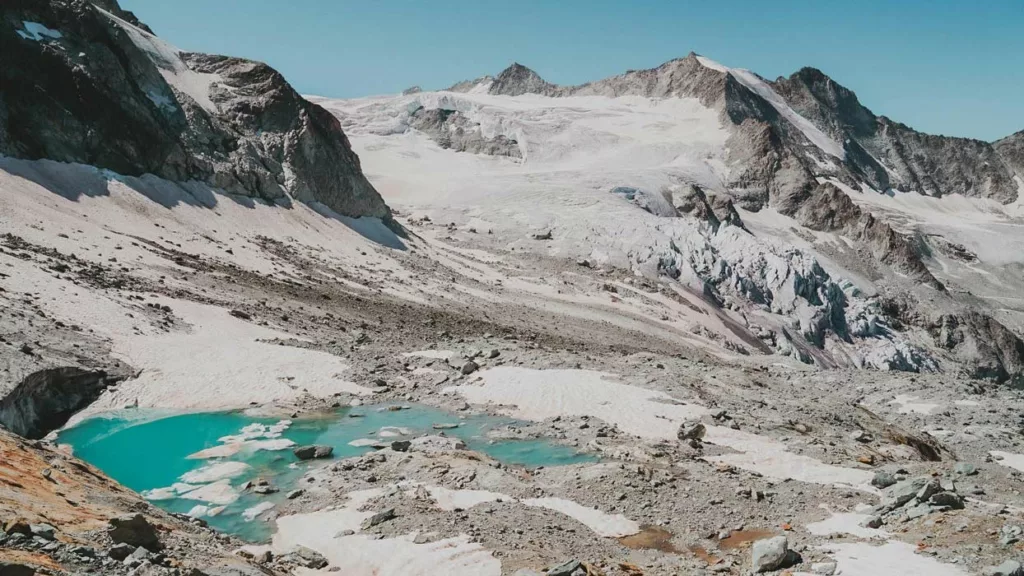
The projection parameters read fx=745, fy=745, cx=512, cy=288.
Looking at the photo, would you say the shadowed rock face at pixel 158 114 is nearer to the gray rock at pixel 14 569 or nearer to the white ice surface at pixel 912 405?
the gray rock at pixel 14 569

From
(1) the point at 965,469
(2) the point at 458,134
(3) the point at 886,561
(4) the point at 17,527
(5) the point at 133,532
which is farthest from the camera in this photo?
Result: (2) the point at 458,134

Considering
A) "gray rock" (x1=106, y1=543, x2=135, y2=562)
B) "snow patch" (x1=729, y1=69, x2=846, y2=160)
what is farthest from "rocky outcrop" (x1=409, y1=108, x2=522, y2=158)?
"gray rock" (x1=106, y1=543, x2=135, y2=562)

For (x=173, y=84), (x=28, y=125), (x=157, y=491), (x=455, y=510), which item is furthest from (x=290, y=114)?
(x=455, y=510)

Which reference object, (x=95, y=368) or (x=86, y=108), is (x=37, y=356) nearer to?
(x=95, y=368)

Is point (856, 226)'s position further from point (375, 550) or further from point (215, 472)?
point (375, 550)

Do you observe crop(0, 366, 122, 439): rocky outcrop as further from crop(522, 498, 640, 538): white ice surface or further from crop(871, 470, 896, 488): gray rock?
crop(871, 470, 896, 488): gray rock

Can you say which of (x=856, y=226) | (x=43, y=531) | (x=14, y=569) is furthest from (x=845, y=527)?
(x=856, y=226)
